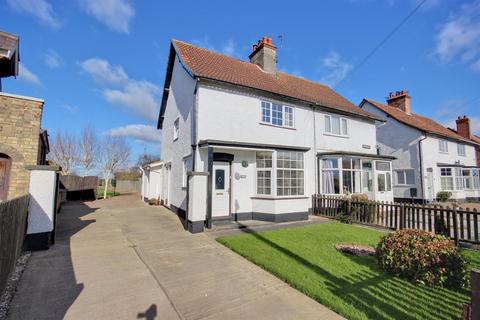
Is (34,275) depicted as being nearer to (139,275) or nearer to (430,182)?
(139,275)

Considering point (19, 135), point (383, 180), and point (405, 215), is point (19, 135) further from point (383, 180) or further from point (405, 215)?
point (383, 180)

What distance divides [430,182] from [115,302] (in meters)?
25.2

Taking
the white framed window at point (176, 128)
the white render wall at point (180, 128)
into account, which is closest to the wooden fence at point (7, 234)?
the white render wall at point (180, 128)

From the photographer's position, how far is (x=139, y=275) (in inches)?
200

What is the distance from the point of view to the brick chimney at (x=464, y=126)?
28.1 m

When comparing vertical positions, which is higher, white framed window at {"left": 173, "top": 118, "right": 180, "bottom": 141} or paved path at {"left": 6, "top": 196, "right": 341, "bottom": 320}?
white framed window at {"left": 173, "top": 118, "right": 180, "bottom": 141}

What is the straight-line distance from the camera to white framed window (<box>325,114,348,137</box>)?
15.2 m

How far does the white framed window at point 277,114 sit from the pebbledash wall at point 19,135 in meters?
9.35

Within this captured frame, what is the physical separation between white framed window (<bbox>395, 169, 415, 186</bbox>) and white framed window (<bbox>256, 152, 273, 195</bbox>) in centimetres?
1678

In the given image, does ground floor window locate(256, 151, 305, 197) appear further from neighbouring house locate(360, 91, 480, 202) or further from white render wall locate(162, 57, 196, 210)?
neighbouring house locate(360, 91, 480, 202)

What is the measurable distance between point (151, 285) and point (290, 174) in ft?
27.1

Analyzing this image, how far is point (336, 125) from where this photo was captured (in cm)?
1568

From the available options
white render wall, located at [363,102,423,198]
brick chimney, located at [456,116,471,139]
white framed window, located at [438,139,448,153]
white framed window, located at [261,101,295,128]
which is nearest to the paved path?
white framed window, located at [261,101,295,128]

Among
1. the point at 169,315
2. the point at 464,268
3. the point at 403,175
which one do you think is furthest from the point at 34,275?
the point at 403,175
